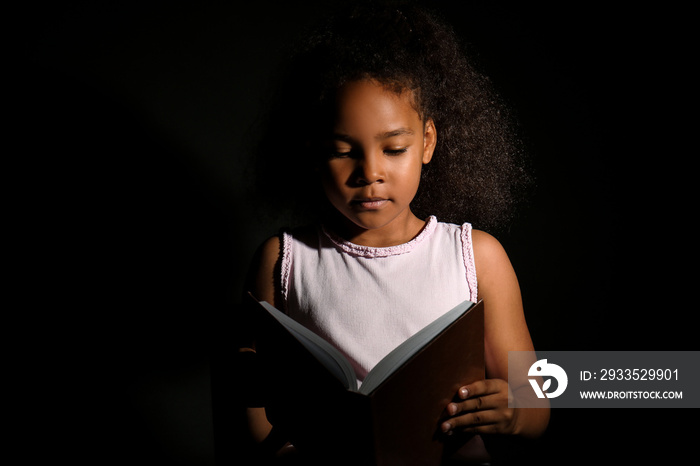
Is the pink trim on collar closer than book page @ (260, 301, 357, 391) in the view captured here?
No

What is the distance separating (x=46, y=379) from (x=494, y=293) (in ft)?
3.57

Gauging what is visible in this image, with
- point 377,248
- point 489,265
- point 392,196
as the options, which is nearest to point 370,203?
point 392,196

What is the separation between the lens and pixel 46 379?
1356mm

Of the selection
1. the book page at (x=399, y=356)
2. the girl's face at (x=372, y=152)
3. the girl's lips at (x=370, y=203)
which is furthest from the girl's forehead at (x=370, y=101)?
the book page at (x=399, y=356)

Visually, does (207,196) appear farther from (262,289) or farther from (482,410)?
(482,410)

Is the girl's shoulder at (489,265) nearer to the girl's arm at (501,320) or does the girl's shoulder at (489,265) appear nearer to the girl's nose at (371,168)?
the girl's arm at (501,320)

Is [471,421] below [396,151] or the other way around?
below

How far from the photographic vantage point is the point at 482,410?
3.00 feet

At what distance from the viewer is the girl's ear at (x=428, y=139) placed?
3.36 ft
